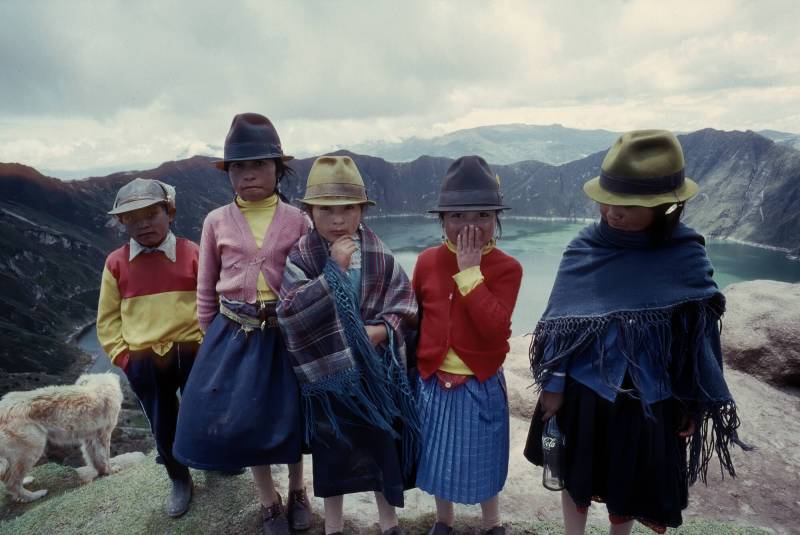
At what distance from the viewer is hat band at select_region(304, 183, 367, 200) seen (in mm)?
2295

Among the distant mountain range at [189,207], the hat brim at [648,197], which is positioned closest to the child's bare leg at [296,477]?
the hat brim at [648,197]

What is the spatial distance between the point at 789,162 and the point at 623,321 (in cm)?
14564

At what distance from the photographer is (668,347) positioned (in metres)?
2.09

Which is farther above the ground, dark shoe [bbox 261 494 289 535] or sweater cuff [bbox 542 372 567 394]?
sweater cuff [bbox 542 372 567 394]

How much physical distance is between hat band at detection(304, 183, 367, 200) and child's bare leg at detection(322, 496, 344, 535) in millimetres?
1827

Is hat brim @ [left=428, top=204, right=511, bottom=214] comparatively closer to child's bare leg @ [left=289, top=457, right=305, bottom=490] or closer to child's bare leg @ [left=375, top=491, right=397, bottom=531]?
child's bare leg @ [left=375, top=491, right=397, bottom=531]

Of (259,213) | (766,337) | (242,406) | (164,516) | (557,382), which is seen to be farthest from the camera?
(766,337)

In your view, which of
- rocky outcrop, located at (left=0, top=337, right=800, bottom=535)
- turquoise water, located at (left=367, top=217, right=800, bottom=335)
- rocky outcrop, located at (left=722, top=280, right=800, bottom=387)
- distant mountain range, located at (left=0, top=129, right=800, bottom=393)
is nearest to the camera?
rocky outcrop, located at (left=0, top=337, right=800, bottom=535)

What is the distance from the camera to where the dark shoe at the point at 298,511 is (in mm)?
2867

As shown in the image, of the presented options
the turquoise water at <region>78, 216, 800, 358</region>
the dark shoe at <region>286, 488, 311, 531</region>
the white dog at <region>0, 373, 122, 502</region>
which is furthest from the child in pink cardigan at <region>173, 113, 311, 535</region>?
the turquoise water at <region>78, 216, 800, 358</region>

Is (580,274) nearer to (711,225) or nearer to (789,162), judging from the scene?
(711,225)

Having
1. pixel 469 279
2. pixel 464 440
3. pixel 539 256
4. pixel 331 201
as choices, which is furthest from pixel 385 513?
pixel 539 256

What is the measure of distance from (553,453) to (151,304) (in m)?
2.67

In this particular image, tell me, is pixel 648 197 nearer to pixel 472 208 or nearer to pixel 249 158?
pixel 472 208
